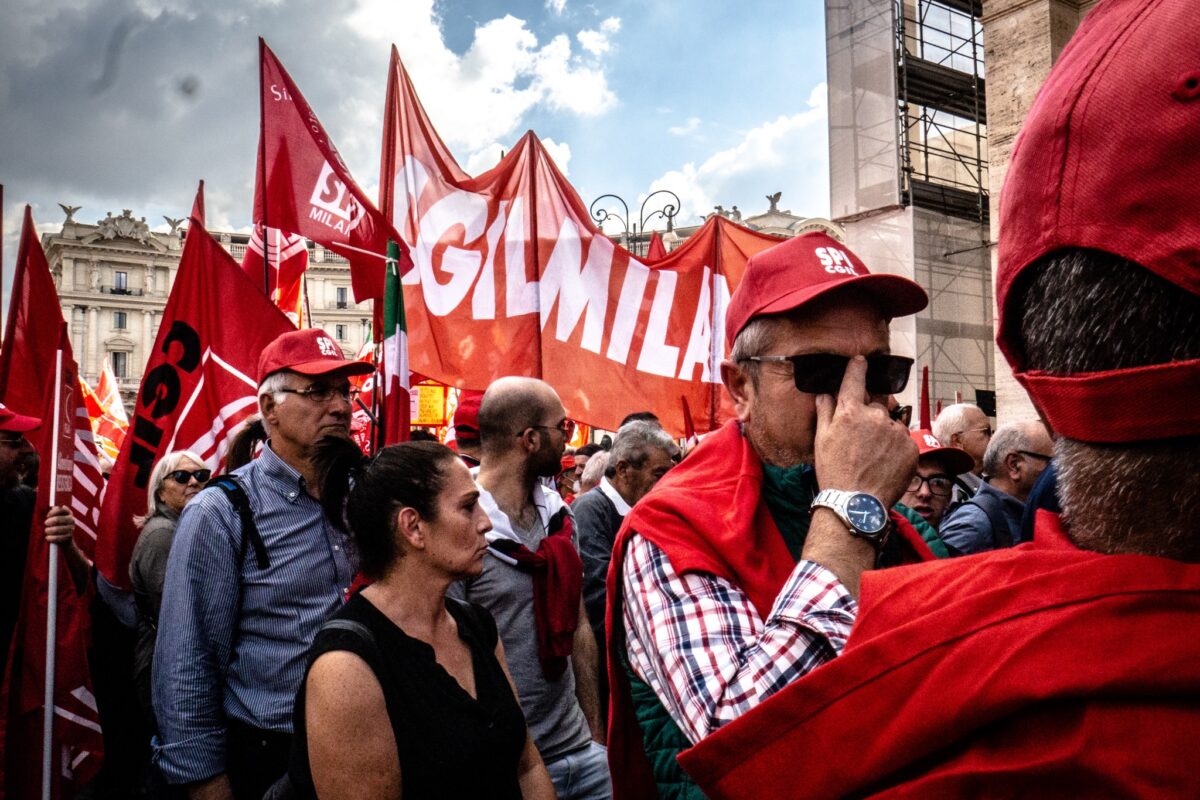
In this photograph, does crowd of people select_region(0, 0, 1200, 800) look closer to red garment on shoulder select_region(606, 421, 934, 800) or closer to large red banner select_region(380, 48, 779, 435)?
red garment on shoulder select_region(606, 421, 934, 800)

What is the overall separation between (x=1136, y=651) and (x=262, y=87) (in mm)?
5984

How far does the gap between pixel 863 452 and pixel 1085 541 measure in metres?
0.57

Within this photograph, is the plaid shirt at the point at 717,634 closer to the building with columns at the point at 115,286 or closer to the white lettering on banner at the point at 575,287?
the white lettering on banner at the point at 575,287

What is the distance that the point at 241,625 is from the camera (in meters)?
3.09

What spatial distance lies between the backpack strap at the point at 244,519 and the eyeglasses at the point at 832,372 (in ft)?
7.05

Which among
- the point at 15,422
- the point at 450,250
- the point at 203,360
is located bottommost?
the point at 15,422

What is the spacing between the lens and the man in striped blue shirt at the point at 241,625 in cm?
292

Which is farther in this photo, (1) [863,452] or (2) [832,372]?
(2) [832,372]

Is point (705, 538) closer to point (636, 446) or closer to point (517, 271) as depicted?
point (636, 446)

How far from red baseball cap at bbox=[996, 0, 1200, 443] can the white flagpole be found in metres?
4.05

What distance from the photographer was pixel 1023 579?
2.65ft

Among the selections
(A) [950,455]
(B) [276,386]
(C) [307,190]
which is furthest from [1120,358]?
(C) [307,190]

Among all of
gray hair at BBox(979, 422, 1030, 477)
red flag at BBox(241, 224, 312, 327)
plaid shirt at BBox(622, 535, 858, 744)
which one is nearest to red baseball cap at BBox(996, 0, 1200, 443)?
plaid shirt at BBox(622, 535, 858, 744)

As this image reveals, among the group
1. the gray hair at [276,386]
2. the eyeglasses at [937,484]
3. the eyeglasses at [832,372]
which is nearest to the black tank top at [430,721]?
the eyeglasses at [832,372]
